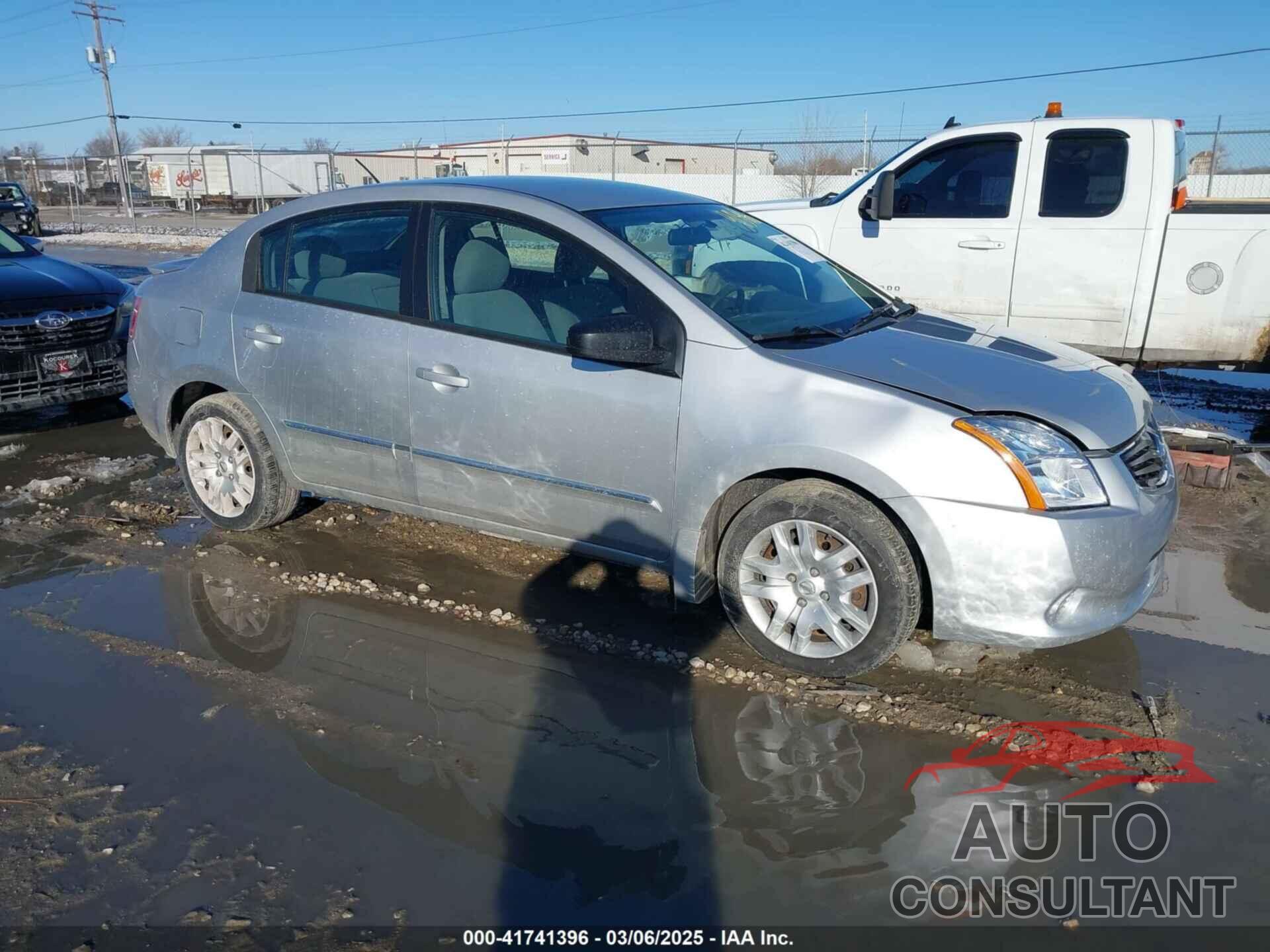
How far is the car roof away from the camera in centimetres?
441

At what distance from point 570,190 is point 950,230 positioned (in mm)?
4125

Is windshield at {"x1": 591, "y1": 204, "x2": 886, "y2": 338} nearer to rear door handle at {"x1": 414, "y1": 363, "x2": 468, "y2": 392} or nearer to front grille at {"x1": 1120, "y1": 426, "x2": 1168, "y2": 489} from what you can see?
rear door handle at {"x1": 414, "y1": 363, "x2": 468, "y2": 392}

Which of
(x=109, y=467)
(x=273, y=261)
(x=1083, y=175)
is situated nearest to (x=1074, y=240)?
(x=1083, y=175)

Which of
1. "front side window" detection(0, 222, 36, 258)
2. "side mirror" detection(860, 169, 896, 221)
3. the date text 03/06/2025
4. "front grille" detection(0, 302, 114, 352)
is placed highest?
"side mirror" detection(860, 169, 896, 221)

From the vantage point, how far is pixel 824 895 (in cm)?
270

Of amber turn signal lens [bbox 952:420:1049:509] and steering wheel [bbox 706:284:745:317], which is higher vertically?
steering wheel [bbox 706:284:745:317]

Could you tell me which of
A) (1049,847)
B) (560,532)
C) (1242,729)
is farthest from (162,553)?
(1242,729)

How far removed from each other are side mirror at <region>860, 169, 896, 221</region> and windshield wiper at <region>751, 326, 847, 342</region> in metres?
3.85

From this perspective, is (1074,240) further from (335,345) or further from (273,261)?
(273,261)

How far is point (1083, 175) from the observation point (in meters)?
7.22

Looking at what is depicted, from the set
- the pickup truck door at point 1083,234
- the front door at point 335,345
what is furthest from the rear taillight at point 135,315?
the pickup truck door at point 1083,234

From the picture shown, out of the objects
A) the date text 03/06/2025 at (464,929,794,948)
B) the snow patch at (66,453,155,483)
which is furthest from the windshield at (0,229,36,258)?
the date text 03/06/2025 at (464,929,794,948)

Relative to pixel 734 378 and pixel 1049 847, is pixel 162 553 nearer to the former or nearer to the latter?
pixel 734 378

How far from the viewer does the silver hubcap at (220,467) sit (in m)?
5.18
